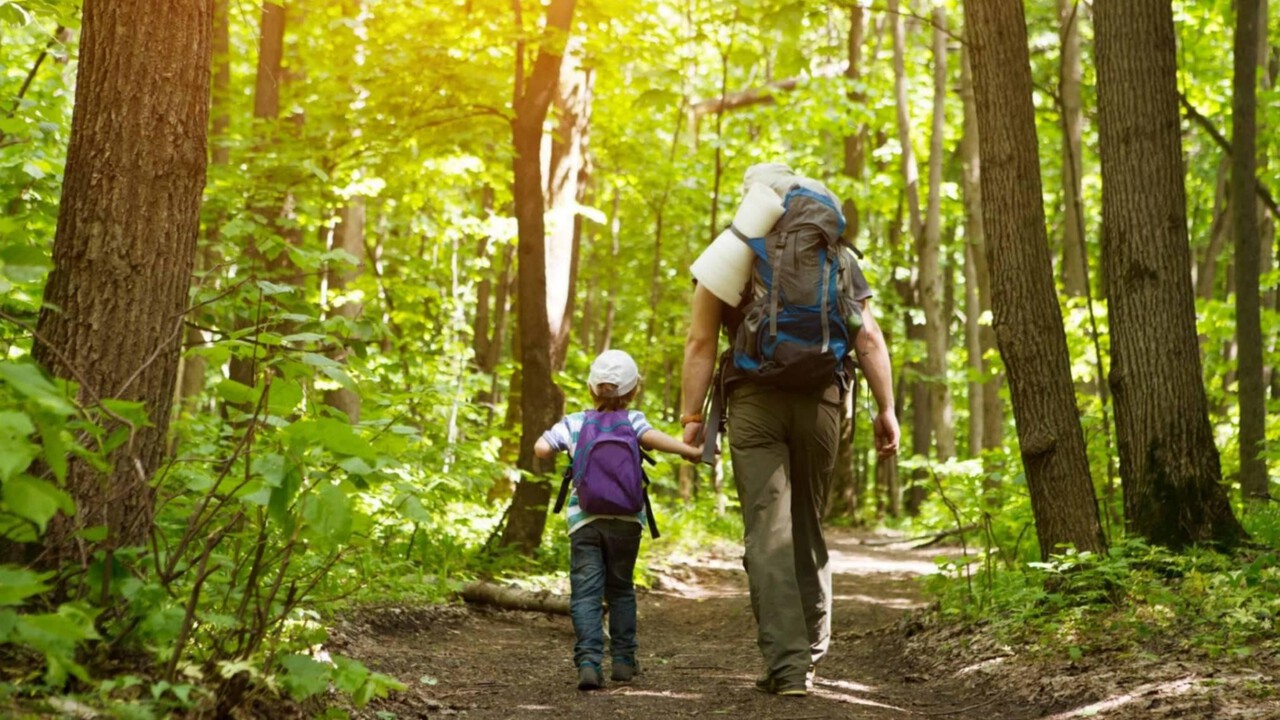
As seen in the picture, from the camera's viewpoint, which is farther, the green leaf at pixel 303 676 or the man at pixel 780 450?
the man at pixel 780 450

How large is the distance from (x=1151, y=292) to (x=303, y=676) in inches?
216

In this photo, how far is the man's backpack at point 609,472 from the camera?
5.81 metres

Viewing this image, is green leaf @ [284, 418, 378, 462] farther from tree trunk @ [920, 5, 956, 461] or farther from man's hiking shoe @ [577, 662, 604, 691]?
tree trunk @ [920, 5, 956, 461]

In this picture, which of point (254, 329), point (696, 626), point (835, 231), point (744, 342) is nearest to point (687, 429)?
point (744, 342)

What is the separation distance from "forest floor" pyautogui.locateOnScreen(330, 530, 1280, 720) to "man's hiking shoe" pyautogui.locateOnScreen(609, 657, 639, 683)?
82mm

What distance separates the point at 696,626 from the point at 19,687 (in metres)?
6.68

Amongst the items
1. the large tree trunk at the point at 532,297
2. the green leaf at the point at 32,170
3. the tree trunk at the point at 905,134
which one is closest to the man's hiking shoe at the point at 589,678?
the green leaf at the point at 32,170

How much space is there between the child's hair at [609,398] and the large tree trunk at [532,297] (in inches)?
162

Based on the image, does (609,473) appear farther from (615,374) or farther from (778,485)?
(778,485)

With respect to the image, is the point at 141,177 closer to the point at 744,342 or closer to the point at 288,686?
the point at 288,686

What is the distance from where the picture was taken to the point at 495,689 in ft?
18.2

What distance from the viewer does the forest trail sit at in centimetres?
496

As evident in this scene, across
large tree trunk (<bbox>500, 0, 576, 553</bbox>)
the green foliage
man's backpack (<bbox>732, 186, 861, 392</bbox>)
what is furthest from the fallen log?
man's backpack (<bbox>732, 186, 861, 392</bbox>)

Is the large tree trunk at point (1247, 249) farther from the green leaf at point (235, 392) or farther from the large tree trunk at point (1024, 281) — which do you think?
the green leaf at point (235, 392)
